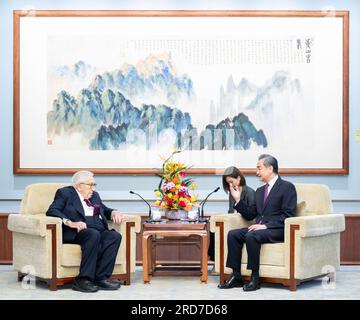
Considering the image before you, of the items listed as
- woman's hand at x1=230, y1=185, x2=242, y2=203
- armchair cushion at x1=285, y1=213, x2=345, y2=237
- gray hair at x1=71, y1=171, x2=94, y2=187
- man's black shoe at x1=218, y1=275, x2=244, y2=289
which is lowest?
man's black shoe at x1=218, y1=275, x2=244, y2=289

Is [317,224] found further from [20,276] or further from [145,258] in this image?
[20,276]

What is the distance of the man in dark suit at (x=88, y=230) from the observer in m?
7.04

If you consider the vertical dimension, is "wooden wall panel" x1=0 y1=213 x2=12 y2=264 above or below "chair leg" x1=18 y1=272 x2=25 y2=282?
above

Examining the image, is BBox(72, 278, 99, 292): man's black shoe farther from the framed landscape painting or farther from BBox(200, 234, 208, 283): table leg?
the framed landscape painting

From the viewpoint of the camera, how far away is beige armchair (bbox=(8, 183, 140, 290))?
7078mm

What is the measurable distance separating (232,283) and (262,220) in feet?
2.16

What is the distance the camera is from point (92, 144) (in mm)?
8844

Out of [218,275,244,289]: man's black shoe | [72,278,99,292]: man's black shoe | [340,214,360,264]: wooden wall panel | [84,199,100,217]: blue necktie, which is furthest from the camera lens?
[340,214,360,264]: wooden wall panel

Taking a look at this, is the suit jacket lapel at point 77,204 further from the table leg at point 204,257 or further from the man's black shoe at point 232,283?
the man's black shoe at point 232,283

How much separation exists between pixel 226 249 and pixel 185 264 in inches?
54.0

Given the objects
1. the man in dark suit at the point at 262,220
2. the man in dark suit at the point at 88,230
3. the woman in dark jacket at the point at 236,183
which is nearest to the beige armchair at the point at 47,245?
the man in dark suit at the point at 88,230

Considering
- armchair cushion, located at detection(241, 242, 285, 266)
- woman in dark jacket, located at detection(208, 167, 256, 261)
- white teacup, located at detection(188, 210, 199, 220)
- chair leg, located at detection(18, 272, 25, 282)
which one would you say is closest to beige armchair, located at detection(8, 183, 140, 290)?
chair leg, located at detection(18, 272, 25, 282)

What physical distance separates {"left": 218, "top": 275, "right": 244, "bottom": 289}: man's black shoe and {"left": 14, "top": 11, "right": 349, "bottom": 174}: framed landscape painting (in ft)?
6.13

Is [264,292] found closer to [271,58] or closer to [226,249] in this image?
[226,249]
